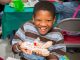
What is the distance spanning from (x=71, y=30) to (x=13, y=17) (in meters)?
0.67

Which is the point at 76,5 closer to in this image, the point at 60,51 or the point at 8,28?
the point at 8,28

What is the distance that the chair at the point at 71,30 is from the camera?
2.57 m

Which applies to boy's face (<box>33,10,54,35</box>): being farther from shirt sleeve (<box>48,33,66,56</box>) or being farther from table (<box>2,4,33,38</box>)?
table (<box>2,4,33,38</box>)

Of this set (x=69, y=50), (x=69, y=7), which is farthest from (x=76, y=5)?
(x=69, y=50)

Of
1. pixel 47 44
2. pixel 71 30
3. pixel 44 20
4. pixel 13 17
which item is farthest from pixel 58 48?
pixel 13 17

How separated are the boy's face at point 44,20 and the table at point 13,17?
33.9 inches

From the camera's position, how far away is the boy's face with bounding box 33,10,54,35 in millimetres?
1958

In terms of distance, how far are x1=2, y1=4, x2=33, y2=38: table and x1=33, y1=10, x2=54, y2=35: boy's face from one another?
860mm

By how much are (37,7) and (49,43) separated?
0.98 ft

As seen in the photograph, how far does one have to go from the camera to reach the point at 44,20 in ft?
6.41

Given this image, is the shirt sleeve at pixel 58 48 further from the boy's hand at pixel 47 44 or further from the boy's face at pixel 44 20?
the boy's face at pixel 44 20

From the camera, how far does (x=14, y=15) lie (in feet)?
9.34

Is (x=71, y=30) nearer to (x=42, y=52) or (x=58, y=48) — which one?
(x=58, y=48)

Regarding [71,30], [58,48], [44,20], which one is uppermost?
[44,20]
